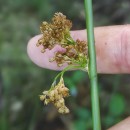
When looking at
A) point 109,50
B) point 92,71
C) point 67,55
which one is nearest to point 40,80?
point 109,50

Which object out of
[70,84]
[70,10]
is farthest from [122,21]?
[70,84]

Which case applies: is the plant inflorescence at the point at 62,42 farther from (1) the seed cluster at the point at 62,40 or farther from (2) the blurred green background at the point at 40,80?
(2) the blurred green background at the point at 40,80

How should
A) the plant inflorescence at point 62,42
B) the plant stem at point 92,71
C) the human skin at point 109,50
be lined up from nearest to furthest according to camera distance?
1. the plant stem at point 92,71
2. the plant inflorescence at point 62,42
3. the human skin at point 109,50

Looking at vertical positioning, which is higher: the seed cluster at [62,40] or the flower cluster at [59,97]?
the seed cluster at [62,40]

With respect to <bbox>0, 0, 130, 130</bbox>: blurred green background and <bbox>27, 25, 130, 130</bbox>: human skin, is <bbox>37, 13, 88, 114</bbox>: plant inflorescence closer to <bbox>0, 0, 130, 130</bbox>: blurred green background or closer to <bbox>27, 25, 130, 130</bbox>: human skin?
<bbox>27, 25, 130, 130</bbox>: human skin

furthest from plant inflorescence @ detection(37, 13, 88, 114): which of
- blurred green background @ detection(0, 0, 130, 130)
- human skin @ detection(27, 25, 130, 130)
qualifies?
blurred green background @ detection(0, 0, 130, 130)

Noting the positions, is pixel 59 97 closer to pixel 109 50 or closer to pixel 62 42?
pixel 62 42

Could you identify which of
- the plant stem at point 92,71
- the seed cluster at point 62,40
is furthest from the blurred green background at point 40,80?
the plant stem at point 92,71
